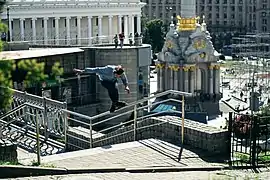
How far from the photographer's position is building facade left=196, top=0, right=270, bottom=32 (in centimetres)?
11925

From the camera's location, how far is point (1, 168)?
392 inches

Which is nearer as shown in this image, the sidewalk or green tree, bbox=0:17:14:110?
green tree, bbox=0:17:14:110

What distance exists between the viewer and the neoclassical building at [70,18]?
62.9 meters

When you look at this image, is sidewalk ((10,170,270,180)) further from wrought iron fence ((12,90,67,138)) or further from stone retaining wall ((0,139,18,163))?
wrought iron fence ((12,90,67,138))

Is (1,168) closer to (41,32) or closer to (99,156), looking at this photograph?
(99,156)

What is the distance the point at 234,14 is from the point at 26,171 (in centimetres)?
11553

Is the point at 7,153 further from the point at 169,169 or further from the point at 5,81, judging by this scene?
the point at 5,81

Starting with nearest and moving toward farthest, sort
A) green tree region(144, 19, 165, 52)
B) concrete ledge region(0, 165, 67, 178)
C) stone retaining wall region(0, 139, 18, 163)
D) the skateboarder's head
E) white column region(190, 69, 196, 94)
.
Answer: concrete ledge region(0, 165, 67, 178), stone retaining wall region(0, 139, 18, 163), the skateboarder's head, white column region(190, 69, 196, 94), green tree region(144, 19, 165, 52)

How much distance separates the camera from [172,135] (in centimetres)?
1256

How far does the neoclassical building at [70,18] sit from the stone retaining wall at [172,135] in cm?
4668

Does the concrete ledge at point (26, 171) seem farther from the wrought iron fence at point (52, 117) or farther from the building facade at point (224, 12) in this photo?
the building facade at point (224, 12)

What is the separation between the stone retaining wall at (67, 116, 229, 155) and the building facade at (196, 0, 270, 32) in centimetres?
10891

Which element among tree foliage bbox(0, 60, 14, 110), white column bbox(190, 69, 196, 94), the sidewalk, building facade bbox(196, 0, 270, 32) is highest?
building facade bbox(196, 0, 270, 32)

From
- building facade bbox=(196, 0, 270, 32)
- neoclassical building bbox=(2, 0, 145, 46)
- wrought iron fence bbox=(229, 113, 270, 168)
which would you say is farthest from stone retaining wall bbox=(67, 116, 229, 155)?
building facade bbox=(196, 0, 270, 32)
